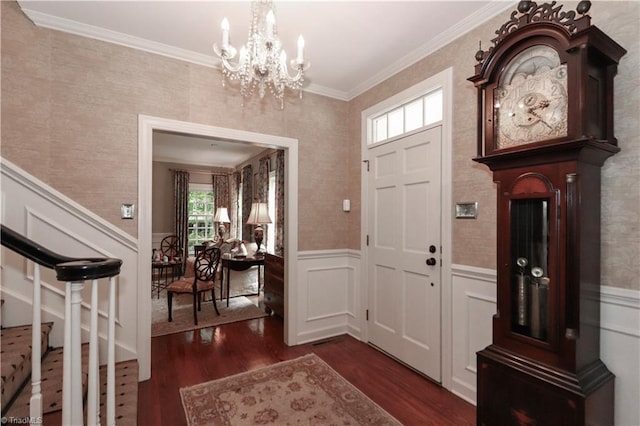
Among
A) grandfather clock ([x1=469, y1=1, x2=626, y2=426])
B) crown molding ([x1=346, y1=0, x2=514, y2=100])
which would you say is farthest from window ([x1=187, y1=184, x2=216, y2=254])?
grandfather clock ([x1=469, y1=1, x2=626, y2=426])

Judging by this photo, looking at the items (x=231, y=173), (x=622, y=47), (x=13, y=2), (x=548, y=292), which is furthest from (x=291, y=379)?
(x=231, y=173)

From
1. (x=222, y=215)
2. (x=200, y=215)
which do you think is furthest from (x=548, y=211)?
(x=200, y=215)

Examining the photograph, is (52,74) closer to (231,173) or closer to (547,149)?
(547,149)

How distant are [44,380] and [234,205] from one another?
641cm

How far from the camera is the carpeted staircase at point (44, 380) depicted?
1.41 metres

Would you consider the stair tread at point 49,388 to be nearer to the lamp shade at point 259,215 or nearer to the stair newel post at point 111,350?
the stair newel post at point 111,350

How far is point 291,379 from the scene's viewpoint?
2.55m

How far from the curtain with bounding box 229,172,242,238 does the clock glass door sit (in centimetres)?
664

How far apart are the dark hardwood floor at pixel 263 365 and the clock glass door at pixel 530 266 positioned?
952mm

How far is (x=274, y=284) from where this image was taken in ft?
13.2

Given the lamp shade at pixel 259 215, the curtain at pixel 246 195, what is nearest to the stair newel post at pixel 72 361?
the lamp shade at pixel 259 215

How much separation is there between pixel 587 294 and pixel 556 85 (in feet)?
3.38

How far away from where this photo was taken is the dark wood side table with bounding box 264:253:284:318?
3.83 m

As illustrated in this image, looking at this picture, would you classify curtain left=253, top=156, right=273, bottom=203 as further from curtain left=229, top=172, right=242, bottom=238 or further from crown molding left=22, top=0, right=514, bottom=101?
crown molding left=22, top=0, right=514, bottom=101
